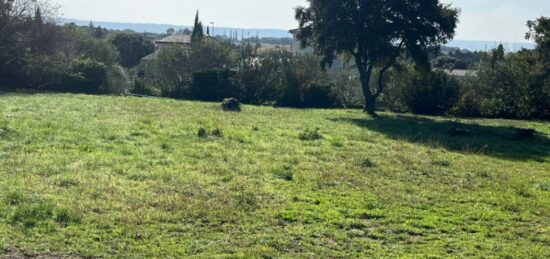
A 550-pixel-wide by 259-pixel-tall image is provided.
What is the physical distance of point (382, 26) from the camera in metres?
30.2

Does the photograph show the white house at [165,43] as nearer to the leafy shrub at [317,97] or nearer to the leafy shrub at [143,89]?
the leafy shrub at [143,89]

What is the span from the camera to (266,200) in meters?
10.3

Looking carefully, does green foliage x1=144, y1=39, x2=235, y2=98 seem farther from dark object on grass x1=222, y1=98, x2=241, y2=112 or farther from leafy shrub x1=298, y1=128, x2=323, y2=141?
leafy shrub x1=298, y1=128, x2=323, y2=141

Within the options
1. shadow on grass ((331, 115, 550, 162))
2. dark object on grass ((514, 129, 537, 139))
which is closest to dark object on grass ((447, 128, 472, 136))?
shadow on grass ((331, 115, 550, 162))

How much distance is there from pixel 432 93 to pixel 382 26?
747cm

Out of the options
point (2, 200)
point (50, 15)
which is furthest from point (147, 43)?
point (2, 200)

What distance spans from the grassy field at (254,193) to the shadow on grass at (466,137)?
0.19 m

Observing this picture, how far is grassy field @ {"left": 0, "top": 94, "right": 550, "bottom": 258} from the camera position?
7.96 m

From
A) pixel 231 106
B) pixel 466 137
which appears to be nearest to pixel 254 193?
pixel 466 137

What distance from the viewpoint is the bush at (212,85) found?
37469mm

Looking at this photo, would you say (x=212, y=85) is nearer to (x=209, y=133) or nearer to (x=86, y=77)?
(x=86, y=77)

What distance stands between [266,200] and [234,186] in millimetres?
1067

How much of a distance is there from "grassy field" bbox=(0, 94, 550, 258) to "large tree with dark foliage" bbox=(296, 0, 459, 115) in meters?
11.4

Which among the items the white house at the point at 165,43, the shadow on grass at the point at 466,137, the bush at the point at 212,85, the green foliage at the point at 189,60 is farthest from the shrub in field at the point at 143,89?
the shadow on grass at the point at 466,137
